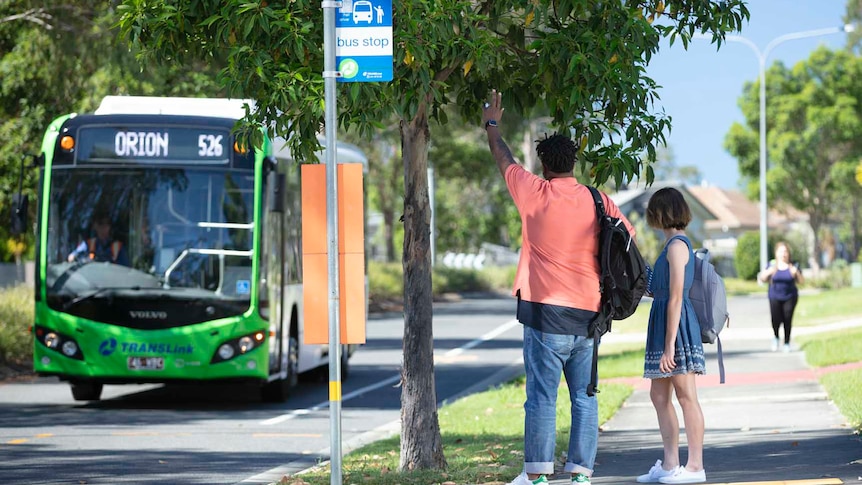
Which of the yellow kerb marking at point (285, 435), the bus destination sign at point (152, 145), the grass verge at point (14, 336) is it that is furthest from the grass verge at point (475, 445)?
the grass verge at point (14, 336)

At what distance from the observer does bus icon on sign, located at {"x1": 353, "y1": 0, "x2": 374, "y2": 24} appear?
24.6ft

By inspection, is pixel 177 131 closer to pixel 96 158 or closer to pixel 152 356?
pixel 96 158

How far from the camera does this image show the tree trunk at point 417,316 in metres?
9.09

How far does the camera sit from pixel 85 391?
16.5 metres

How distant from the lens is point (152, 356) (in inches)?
584

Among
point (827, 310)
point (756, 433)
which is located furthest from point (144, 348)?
point (827, 310)

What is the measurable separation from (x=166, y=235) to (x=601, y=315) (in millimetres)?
8275

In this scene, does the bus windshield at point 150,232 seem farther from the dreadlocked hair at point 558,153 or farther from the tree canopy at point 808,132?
the tree canopy at point 808,132

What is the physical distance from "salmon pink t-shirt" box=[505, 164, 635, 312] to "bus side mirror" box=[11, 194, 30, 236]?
853cm

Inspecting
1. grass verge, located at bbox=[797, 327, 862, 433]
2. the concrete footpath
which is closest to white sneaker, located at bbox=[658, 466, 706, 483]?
the concrete footpath

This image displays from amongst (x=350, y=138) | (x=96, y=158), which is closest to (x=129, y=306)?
(x=96, y=158)

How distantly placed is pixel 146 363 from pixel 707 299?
7.98m

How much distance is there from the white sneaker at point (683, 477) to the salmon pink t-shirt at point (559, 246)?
1368 mm

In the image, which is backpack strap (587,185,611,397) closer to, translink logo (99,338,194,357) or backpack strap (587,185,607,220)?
backpack strap (587,185,607,220)
